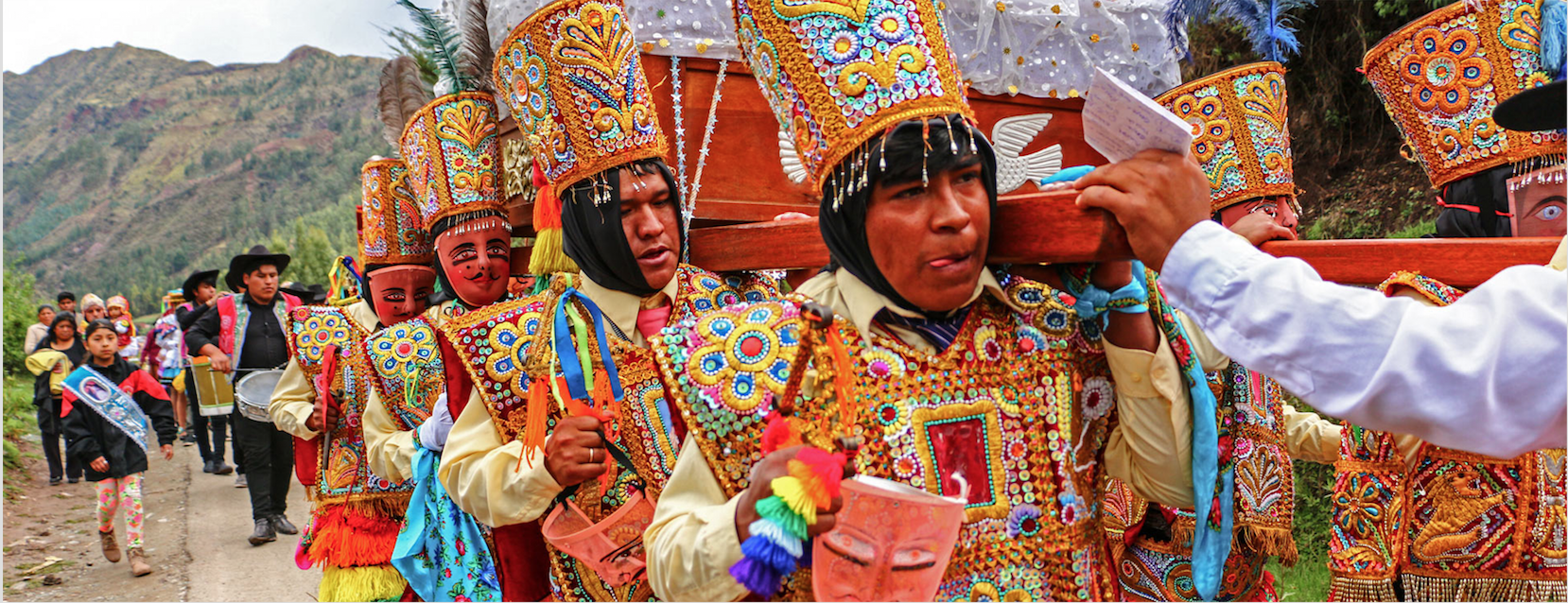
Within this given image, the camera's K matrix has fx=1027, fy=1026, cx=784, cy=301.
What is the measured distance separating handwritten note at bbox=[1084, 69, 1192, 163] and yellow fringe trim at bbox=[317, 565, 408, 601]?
3.92m

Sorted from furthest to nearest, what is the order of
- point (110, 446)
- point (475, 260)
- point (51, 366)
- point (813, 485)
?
point (51, 366) < point (110, 446) < point (475, 260) < point (813, 485)

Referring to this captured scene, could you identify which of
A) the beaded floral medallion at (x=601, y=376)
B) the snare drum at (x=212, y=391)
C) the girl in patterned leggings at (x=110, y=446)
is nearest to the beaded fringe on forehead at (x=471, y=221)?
the beaded floral medallion at (x=601, y=376)

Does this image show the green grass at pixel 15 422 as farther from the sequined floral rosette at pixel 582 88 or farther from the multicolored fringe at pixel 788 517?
the multicolored fringe at pixel 788 517

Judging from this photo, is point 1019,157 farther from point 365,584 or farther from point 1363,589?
point 365,584

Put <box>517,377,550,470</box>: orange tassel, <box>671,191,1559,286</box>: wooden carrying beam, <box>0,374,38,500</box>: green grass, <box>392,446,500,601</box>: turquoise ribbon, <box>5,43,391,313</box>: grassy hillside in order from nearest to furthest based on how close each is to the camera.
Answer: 1. <box>671,191,1559,286</box>: wooden carrying beam
2. <box>517,377,550,470</box>: orange tassel
3. <box>392,446,500,601</box>: turquoise ribbon
4. <box>0,374,38,500</box>: green grass
5. <box>5,43,391,313</box>: grassy hillside

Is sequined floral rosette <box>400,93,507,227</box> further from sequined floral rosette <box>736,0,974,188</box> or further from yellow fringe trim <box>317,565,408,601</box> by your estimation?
sequined floral rosette <box>736,0,974,188</box>

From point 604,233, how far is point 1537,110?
90.4 inches

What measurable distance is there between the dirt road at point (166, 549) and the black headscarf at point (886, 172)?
248 inches

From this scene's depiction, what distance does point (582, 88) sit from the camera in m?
3.19

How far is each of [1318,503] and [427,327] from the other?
5.63 m

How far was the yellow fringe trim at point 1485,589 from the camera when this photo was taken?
3037 mm

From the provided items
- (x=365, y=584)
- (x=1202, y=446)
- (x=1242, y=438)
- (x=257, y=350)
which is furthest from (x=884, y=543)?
(x=257, y=350)

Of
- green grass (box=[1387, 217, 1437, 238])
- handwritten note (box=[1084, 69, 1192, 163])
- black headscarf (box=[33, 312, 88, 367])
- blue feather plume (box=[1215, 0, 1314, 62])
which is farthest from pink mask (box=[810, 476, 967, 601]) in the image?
black headscarf (box=[33, 312, 88, 367])

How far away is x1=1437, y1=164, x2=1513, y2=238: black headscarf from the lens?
3.11 metres
